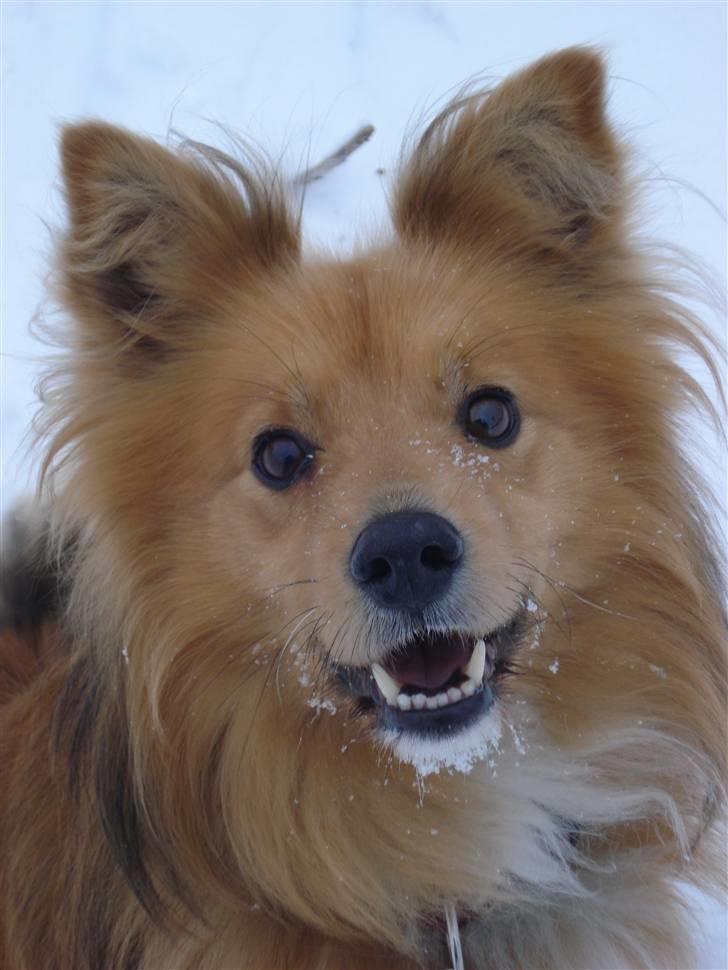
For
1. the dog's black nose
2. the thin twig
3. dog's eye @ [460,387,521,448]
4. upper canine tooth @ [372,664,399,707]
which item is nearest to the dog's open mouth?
upper canine tooth @ [372,664,399,707]

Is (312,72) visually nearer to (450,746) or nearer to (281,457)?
(281,457)

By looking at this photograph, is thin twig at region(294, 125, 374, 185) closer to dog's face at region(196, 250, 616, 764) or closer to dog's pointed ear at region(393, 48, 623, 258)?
dog's pointed ear at region(393, 48, 623, 258)

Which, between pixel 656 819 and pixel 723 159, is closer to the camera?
pixel 656 819

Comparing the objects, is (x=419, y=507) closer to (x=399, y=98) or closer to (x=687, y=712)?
(x=687, y=712)

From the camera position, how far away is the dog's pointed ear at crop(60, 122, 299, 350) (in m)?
2.62

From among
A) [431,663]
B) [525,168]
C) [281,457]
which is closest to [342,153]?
[525,168]

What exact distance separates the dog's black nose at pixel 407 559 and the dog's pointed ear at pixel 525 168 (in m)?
0.98

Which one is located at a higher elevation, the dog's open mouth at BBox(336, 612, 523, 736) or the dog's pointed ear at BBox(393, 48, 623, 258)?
the dog's pointed ear at BBox(393, 48, 623, 258)

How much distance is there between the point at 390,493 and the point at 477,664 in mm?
431

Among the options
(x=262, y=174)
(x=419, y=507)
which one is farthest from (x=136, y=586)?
(x=262, y=174)

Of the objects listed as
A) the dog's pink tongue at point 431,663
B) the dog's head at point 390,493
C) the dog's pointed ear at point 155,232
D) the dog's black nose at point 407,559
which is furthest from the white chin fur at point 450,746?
the dog's pointed ear at point 155,232

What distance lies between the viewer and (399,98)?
5645 millimetres

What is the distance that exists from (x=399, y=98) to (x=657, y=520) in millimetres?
3627

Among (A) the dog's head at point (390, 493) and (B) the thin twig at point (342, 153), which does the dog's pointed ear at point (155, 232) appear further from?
(B) the thin twig at point (342, 153)
